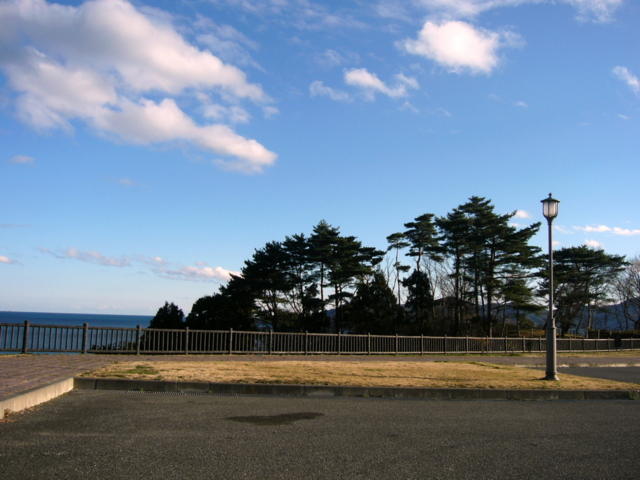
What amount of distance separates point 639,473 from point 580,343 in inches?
1440

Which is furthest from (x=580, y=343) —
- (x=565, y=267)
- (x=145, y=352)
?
(x=145, y=352)

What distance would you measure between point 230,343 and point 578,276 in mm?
46155

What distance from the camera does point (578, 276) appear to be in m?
55.6

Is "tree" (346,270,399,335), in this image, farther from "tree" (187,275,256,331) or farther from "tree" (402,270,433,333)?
"tree" (187,275,256,331)

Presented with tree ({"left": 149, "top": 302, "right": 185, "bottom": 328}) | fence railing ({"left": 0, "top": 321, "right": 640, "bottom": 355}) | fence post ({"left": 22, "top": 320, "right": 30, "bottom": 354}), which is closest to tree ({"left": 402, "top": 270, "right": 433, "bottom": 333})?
fence railing ({"left": 0, "top": 321, "right": 640, "bottom": 355})

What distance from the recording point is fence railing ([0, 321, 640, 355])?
1767 cm

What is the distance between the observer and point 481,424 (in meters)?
7.69

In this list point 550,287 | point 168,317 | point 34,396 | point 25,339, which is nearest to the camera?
point 34,396

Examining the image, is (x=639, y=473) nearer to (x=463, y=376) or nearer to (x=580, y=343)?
(x=463, y=376)

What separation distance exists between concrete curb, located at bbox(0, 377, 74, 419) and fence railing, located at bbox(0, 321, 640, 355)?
7785mm

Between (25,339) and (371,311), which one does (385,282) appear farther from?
(25,339)

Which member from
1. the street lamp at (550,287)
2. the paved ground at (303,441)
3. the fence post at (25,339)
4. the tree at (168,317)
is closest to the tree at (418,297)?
the tree at (168,317)

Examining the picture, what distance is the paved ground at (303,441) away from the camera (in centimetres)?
501

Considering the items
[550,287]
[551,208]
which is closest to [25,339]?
[550,287]
